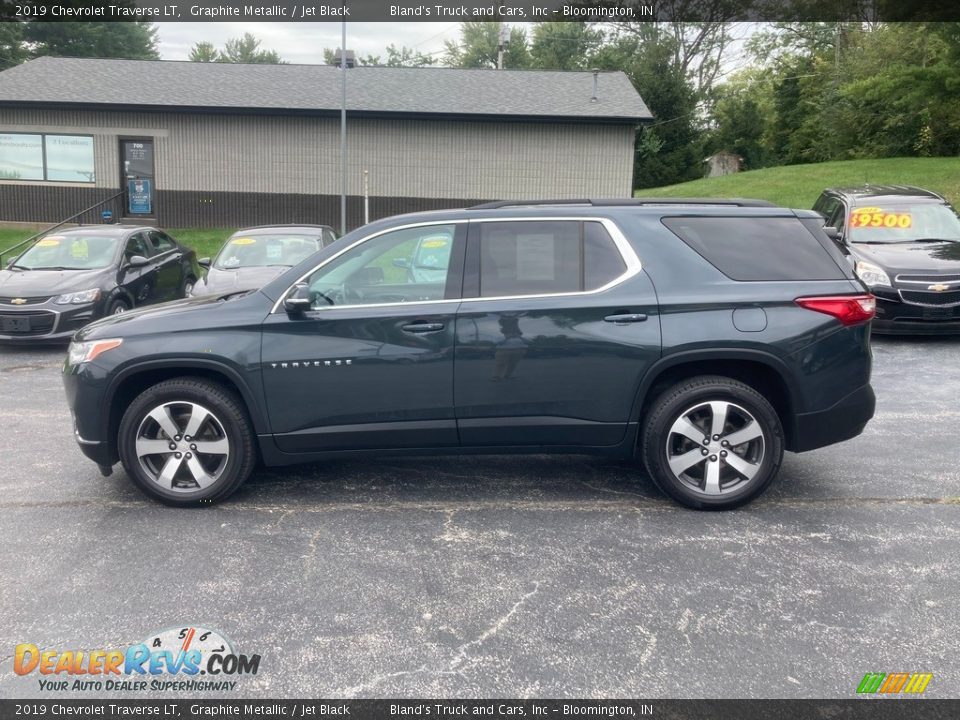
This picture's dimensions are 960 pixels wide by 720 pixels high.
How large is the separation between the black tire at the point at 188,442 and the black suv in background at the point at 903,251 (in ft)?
21.0

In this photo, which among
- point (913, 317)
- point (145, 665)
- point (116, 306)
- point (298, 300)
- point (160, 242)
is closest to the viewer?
point (145, 665)

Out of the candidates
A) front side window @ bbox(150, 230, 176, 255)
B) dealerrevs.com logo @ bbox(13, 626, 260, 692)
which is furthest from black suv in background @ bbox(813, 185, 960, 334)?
front side window @ bbox(150, 230, 176, 255)

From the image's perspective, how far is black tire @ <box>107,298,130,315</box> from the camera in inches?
437

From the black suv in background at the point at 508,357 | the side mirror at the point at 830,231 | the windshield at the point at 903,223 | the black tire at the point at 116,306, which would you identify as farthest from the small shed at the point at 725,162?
the black suv in background at the point at 508,357

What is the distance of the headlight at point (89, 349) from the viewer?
Answer: 16.8 feet

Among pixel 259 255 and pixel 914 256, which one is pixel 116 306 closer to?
pixel 259 255

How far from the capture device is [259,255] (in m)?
12.3

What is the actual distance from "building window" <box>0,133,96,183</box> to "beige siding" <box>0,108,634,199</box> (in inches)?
9.1

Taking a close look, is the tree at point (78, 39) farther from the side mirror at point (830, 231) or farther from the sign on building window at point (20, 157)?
the side mirror at point (830, 231)

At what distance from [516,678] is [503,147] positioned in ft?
68.5

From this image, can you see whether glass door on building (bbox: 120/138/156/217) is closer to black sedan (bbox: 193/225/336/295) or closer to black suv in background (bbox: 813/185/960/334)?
black sedan (bbox: 193/225/336/295)

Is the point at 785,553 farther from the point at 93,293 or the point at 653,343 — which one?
the point at 93,293

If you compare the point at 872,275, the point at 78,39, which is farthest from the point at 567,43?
the point at 872,275

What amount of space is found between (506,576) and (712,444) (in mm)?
1556
